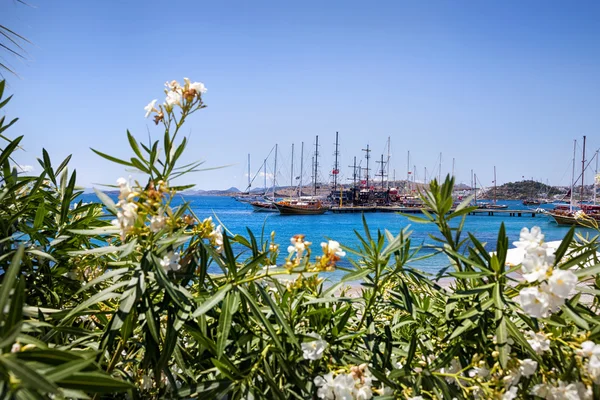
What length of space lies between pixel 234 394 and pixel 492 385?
475 millimetres

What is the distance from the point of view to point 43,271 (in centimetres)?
Answer: 100

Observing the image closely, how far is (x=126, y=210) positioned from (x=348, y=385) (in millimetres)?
505

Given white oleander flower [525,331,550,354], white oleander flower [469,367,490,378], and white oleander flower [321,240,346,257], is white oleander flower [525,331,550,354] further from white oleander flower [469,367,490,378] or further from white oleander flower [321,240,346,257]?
white oleander flower [321,240,346,257]

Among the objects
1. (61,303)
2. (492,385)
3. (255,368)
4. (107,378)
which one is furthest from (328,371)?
(61,303)

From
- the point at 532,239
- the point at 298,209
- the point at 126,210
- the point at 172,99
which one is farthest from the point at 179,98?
the point at 298,209

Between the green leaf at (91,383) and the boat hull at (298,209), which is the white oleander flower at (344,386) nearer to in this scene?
the green leaf at (91,383)

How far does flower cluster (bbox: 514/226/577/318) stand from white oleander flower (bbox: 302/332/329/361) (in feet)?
1.14

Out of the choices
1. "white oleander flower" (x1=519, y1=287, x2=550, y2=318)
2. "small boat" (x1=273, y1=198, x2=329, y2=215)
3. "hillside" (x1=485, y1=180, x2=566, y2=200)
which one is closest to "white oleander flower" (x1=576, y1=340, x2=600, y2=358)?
"white oleander flower" (x1=519, y1=287, x2=550, y2=318)

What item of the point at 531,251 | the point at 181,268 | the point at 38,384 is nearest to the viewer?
the point at 38,384

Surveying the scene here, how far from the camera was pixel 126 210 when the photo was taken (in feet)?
2.38

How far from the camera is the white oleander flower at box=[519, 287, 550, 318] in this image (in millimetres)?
648

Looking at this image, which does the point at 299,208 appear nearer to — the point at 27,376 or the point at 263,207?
the point at 263,207

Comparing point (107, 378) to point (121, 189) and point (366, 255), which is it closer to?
point (121, 189)

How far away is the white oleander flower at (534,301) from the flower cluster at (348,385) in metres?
0.29
